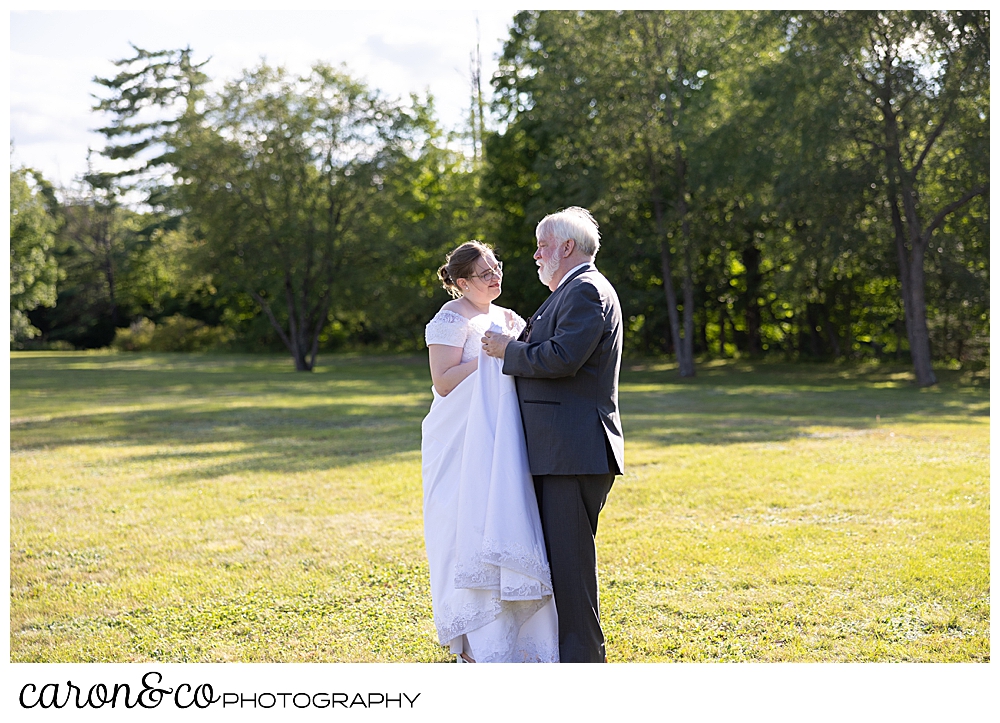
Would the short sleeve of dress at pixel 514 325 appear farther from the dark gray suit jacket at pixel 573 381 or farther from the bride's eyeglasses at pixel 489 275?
the dark gray suit jacket at pixel 573 381

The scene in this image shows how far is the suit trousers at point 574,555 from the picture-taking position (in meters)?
3.48

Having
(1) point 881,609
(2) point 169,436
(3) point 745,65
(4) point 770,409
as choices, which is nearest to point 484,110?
(3) point 745,65

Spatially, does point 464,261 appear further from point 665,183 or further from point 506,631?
point 665,183

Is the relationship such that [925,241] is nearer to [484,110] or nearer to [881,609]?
[881,609]

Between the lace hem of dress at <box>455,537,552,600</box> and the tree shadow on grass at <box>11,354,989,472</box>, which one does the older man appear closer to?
the lace hem of dress at <box>455,537,552,600</box>

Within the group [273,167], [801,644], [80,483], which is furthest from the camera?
[273,167]

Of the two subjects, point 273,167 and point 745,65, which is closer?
point 745,65

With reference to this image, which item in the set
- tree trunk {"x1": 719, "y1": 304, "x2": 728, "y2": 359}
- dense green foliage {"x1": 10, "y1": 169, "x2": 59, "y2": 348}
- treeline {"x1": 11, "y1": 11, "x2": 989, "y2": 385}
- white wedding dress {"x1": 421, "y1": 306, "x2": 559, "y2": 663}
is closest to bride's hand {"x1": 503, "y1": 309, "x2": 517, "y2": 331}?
white wedding dress {"x1": 421, "y1": 306, "x2": 559, "y2": 663}

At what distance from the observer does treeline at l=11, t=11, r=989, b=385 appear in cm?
1875

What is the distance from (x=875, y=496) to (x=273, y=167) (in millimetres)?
22957

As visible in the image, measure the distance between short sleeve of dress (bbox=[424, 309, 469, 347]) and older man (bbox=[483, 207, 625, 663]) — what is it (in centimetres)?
18

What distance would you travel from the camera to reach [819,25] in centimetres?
1864

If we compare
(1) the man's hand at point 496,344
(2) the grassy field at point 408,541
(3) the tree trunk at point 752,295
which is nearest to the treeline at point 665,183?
(3) the tree trunk at point 752,295

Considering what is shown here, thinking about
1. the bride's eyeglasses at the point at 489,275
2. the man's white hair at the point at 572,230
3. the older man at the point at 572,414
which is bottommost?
the older man at the point at 572,414
